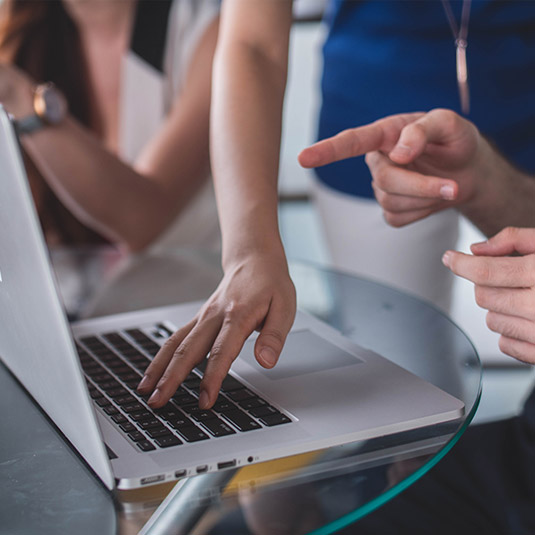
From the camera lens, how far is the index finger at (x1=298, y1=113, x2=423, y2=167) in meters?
0.86

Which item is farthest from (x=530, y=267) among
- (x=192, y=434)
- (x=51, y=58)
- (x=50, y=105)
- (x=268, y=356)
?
(x=51, y=58)

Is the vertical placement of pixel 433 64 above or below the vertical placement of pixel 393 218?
above

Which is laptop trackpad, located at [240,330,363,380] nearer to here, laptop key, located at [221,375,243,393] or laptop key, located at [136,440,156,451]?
laptop key, located at [221,375,243,393]

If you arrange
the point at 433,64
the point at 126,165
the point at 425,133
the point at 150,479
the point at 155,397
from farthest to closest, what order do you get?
the point at 126,165 → the point at 433,64 → the point at 425,133 → the point at 155,397 → the point at 150,479

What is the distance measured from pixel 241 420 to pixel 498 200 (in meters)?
0.61

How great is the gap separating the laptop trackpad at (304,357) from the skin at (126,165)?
78 centimetres

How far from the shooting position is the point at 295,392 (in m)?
0.72

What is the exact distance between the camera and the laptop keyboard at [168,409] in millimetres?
643

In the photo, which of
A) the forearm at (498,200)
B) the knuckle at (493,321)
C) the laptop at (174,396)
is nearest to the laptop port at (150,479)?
the laptop at (174,396)

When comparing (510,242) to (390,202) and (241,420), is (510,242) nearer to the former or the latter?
(390,202)

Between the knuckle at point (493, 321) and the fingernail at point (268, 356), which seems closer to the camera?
the fingernail at point (268, 356)

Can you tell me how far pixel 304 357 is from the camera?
81cm

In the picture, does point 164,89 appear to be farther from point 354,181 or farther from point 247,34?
point 247,34

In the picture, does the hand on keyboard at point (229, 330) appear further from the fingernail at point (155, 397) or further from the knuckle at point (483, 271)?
the knuckle at point (483, 271)
